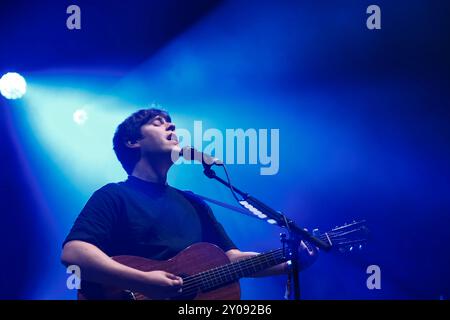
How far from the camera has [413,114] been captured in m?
3.62

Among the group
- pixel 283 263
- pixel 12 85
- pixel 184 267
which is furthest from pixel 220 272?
pixel 12 85

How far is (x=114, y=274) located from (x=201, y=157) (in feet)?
2.38

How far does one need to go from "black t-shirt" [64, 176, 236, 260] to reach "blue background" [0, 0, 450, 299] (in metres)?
0.35

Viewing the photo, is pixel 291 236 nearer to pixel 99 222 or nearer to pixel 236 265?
pixel 236 265

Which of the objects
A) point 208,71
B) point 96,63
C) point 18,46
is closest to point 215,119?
point 208,71

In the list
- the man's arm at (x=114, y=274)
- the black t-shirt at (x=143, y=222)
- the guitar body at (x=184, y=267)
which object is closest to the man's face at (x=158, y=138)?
the black t-shirt at (x=143, y=222)

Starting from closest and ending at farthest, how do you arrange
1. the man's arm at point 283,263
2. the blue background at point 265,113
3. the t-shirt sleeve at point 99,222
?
the t-shirt sleeve at point 99,222 → the man's arm at point 283,263 → the blue background at point 265,113

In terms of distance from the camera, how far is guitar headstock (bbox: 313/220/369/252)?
2865 mm

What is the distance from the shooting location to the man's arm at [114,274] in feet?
8.23

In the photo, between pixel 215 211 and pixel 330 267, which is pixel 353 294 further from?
pixel 215 211

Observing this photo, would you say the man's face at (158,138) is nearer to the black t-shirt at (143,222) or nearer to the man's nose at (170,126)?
the man's nose at (170,126)

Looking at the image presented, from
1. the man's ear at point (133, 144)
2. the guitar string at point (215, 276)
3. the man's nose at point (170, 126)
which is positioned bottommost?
the guitar string at point (215, 276)

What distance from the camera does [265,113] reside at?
11.7ft

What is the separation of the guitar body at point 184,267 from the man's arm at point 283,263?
0.23 metres
